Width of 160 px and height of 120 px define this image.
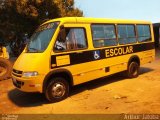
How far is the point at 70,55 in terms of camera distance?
840 centimetres

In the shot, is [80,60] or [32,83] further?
[80,60]

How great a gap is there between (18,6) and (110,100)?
43.7 ft

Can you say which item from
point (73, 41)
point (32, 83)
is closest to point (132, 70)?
point (73, 41)

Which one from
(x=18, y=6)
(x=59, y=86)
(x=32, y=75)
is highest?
(x=18, y=6)

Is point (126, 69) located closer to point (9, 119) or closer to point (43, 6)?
point (9, 119)

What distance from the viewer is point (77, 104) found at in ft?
26.2

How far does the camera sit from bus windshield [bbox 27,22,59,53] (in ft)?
26.8

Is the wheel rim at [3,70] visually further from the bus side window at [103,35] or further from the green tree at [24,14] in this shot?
the green tree at [24,14]

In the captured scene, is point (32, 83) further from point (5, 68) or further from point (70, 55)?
point (5, 68)

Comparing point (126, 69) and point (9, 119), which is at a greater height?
point (126, 69)

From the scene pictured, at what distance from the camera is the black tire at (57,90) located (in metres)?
8.05

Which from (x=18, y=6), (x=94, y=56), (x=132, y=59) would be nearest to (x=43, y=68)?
(x=94, y=56)

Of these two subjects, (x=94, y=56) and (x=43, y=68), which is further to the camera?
(x=94, y=56)

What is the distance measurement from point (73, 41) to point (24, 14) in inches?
469
